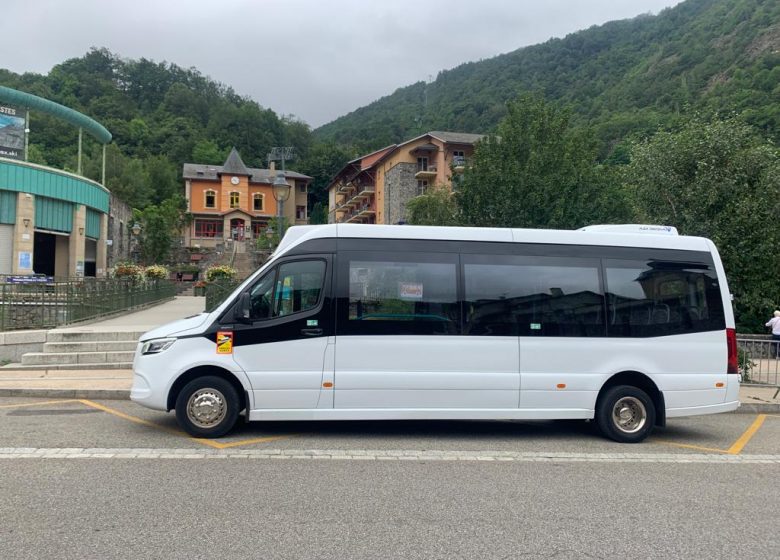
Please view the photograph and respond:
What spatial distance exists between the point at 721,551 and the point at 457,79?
126 metres

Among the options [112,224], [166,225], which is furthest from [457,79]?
[112,224]

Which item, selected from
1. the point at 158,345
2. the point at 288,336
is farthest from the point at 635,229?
the point at 158,345

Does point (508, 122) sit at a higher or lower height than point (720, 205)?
higher

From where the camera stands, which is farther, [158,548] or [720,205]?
[720,205]

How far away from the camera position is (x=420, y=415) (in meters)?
7.63

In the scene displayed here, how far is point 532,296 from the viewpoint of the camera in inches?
314

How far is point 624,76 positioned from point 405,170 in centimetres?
4521

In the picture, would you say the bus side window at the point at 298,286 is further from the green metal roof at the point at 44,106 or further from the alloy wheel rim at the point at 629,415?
the green metal roof at the point at 44,106

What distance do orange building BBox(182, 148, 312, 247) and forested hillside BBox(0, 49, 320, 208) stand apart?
6379 mm

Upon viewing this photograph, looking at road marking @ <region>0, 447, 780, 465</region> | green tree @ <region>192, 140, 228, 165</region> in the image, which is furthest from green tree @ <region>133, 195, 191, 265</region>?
road marking @ <region>0, 447, 780, 465</region>

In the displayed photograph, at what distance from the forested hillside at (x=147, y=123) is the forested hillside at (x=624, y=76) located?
21.0 metres

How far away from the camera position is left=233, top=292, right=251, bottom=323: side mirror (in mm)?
7410

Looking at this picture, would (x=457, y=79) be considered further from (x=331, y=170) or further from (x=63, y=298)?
(x=63, y=298)

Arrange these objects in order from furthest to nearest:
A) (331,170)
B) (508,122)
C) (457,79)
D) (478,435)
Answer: (457,79), (331,170), (508,122), (478,435)
